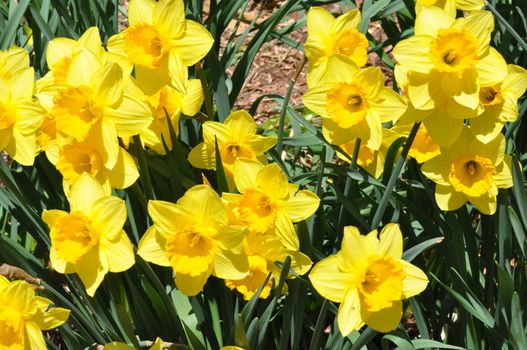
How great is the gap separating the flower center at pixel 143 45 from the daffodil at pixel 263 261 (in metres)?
0.48

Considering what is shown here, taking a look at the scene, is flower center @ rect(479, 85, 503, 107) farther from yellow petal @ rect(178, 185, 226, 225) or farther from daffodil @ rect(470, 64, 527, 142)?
yellow petal @ rect(178, 185, 226, 225)

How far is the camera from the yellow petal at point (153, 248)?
1542mm

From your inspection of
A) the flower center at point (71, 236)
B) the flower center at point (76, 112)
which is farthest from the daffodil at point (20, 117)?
the flower center at point (71, 236)

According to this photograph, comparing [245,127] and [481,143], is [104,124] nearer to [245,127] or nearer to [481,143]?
[245,127]

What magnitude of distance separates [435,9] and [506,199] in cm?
50

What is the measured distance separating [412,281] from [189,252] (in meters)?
0.47

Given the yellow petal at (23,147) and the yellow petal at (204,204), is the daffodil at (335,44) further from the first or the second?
the yellow petal at (23,147)

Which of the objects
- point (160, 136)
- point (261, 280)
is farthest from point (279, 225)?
point (160, 136)

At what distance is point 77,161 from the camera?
160cm

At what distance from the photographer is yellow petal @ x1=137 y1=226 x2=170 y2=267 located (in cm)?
154

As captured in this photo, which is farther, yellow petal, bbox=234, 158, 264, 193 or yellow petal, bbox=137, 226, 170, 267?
yellow petal, bbox=234, 158, 264, 193

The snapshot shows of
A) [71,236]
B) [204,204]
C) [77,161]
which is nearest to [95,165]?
[77,161]

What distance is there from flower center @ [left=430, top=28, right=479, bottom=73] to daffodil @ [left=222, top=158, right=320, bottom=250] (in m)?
0.40

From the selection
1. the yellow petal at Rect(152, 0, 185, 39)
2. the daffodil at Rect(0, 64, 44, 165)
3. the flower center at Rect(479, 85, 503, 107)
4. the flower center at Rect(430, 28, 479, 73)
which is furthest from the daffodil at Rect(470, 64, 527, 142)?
the daffodil at Rect(0, 64, 44, 165)
